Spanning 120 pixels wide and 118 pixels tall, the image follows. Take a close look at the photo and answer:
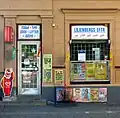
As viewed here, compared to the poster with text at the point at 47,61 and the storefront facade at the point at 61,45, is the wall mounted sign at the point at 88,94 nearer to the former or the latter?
the storefront facade at the point at 61,45

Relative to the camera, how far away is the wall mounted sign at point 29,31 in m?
16.0

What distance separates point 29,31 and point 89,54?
2.70 meters

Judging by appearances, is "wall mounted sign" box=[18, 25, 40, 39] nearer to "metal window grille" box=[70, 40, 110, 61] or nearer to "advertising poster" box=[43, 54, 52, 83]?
"advertising poster" box=[43, 54, 52, 83]

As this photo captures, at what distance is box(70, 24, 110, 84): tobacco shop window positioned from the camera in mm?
16078

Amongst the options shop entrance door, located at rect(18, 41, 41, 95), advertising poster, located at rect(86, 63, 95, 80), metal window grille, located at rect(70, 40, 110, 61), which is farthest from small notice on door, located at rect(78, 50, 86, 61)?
shop entrance door, located at rect(18, 41, 41, 95)

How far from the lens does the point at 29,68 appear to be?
16.2m

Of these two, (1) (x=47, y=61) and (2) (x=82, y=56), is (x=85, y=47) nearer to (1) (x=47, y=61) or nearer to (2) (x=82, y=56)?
(2) (x=82, y=56)

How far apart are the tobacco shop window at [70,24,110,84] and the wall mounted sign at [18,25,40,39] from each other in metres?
1.46

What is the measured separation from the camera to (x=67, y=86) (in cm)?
1605

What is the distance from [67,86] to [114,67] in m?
2.13

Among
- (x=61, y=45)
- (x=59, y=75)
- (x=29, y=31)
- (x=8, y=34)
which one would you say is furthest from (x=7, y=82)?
(x=61, y=45)

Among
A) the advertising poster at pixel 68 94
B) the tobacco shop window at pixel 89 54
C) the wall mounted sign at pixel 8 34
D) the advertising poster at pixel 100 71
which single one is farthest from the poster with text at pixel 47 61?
the advertising poster at pixel 100 71

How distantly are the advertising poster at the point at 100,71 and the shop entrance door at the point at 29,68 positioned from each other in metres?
2.45

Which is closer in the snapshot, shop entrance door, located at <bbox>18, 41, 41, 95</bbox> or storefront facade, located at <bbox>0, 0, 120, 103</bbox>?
storefront facade, located at <bbox>0, 0, 120, 103</bbox>
